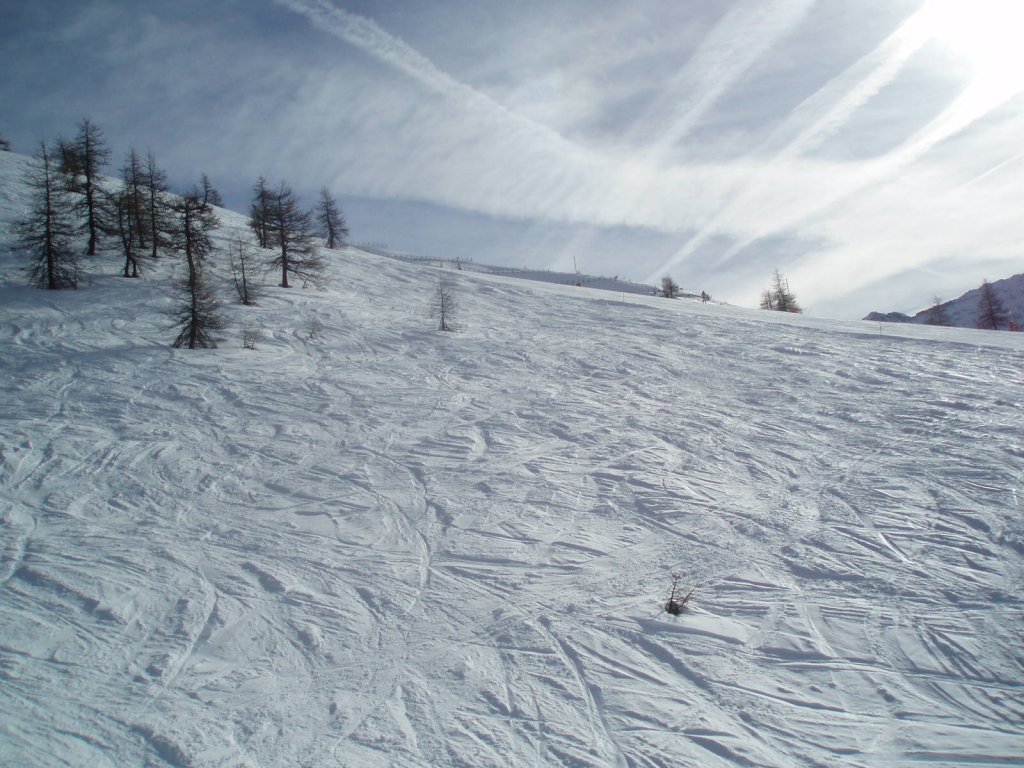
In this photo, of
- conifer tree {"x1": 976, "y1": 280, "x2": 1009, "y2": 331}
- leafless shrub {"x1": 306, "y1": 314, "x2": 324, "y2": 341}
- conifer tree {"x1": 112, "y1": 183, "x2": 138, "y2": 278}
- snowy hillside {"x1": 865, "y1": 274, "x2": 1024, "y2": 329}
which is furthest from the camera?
snowy hillside {"x1": 865, "y1": 274, "x2": 1024, "y2": 329}

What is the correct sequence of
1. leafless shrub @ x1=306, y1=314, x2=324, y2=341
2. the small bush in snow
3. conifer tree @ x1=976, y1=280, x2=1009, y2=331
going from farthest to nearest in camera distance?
conifer tree @ x1=976, y1=280, x2=1009, y2=331, leafless shrub @ x1=306, y1=314, x2=324, y2=341, the small bush in snow

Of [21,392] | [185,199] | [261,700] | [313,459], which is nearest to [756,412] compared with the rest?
[313,459]

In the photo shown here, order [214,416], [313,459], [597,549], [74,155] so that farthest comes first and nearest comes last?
[74,155] → [214,416] → [313,459] → [597,549]

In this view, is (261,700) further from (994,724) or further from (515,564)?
(994,724)

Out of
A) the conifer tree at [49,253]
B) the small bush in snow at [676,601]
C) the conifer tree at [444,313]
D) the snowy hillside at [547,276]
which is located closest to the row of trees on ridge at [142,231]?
the conifer tree at [49,253]

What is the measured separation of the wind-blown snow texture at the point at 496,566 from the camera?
16.1ft

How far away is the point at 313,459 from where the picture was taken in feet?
36.0

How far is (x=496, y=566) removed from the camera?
7633mm

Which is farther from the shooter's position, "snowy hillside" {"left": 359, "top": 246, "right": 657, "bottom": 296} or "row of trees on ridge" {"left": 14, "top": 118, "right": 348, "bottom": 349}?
"snowy hillside" {"left": 359, "top": 246, "right": 657, "bottom": 296}

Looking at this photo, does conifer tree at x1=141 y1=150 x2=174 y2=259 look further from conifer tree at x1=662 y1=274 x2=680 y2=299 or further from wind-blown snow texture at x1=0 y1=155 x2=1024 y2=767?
conifer tree at x1=662 y1=274 x2=680 y2=299

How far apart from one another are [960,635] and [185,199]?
3079cm

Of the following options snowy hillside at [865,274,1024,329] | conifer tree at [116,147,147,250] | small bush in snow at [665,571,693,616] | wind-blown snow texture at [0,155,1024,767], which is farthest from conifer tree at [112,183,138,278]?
snowy hillside at [865,274,1024,329]

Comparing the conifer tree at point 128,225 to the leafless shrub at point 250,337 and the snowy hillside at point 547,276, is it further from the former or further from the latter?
the snowy hillside at point 547,276

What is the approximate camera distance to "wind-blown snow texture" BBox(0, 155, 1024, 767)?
4.89m
